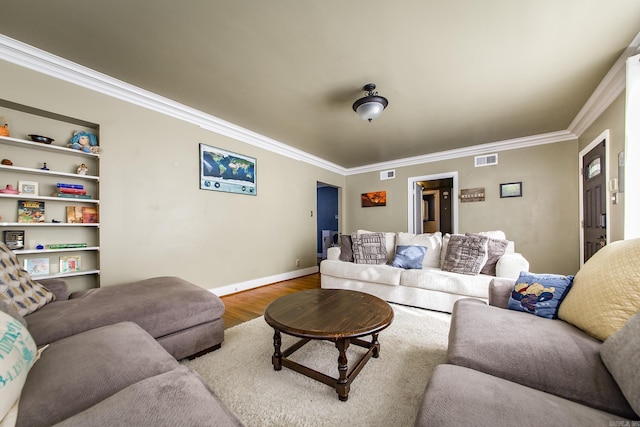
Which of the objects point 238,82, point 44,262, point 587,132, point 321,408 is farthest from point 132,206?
point 587,132

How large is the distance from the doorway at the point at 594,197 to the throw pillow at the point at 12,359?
456cm

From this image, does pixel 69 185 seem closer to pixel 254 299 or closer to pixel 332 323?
pixel 254 299

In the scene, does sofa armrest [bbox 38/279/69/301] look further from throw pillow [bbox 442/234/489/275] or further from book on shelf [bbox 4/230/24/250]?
throw pillow [bbox 442/234/489/275]

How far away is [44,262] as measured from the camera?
216 cm

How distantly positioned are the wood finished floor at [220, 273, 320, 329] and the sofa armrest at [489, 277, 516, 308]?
226cm

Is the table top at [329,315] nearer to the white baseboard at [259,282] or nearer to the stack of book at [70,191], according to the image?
the white baseboard at [259,282]

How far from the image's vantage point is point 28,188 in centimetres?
211

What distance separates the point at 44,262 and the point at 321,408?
108 inches

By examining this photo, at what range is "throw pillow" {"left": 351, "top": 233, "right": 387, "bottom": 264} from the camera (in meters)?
3.47

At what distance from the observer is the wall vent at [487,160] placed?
14.1 feet

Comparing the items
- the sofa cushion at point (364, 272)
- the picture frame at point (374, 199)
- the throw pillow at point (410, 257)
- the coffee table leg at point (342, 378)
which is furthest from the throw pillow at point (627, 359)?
the picture frame at point (374, 199)

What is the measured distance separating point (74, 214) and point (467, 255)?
13.8 ft

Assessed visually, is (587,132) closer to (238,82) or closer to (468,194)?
(468,194)

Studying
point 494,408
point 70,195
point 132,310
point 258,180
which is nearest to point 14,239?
point 70,195
